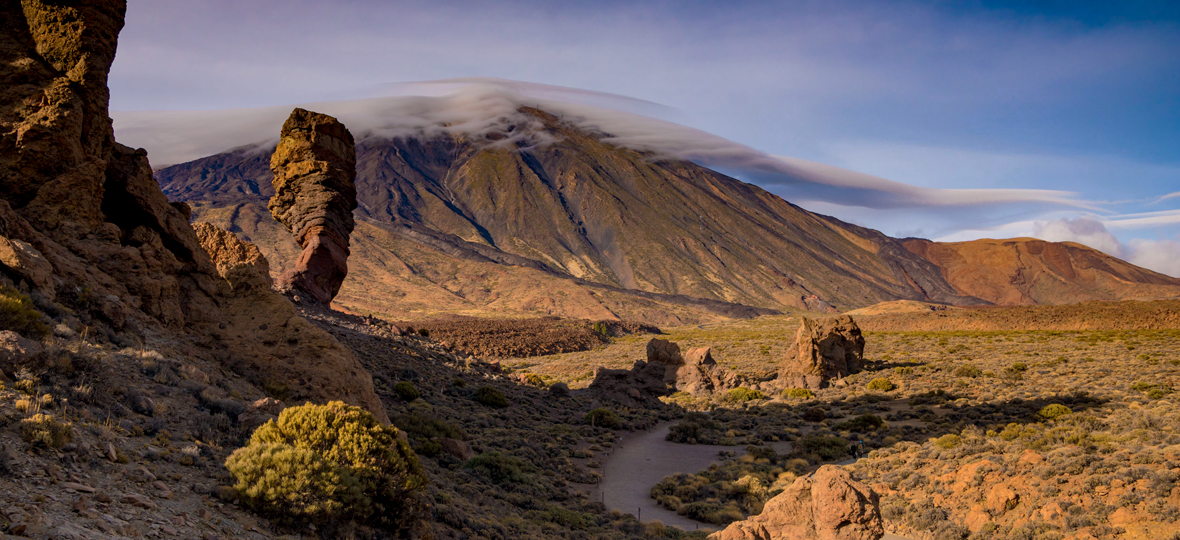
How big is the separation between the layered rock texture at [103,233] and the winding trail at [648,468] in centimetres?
828

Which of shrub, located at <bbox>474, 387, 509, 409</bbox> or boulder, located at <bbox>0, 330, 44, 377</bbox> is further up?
boulder, located at <bbox>0, 330, 44, 377</bbox>

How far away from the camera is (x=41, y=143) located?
35.3ft

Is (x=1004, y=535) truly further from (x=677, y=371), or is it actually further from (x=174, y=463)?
(x=677, y=371)

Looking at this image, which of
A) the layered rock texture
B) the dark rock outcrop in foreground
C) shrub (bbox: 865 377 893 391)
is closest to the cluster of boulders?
shrub (bbox: 865 377 893 391)

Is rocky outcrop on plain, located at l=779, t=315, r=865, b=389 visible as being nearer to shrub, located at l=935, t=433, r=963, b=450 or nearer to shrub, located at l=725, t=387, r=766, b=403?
shrub, located at l=725, t=387, r=766, b=403

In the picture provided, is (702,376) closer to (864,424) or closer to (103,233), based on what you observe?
(864,424)

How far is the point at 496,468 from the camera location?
56.5 ft

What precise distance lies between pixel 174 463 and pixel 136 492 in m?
1.04

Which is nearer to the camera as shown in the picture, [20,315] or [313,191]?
[20,315]

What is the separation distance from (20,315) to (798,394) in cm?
3441

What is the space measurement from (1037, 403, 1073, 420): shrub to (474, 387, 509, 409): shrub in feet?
68.8

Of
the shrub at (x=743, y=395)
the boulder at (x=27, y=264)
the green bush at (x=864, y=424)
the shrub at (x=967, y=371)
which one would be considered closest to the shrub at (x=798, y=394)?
the shrub at (x=743, y=395)

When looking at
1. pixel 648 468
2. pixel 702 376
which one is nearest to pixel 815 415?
pixel 702 376

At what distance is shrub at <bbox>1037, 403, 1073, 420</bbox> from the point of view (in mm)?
22034
